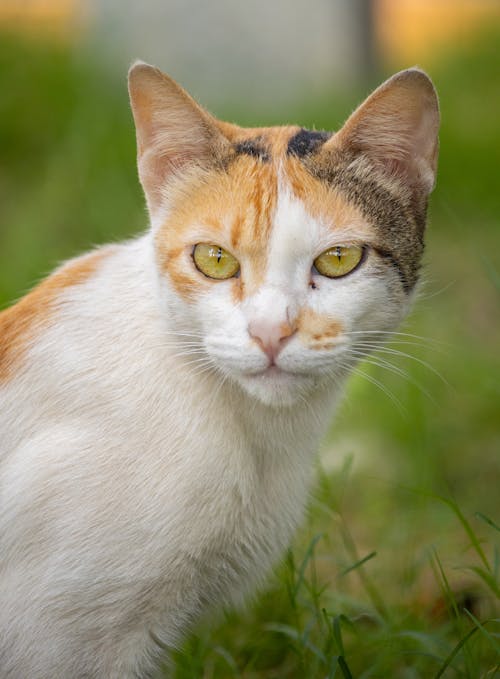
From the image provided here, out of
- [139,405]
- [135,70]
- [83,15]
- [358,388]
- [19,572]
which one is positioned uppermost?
[83,15]

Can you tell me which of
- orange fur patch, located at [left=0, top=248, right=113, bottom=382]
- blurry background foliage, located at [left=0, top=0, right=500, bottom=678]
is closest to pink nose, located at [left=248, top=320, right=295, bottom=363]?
blurry background foliage, located at [left=0, top=0, right=500, bottom=678]

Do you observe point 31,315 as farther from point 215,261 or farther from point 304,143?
point 304,143

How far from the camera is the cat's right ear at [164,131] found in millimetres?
2105

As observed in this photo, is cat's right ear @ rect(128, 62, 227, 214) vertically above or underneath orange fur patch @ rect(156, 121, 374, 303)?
above

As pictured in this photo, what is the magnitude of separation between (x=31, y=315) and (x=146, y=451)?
19.0 inches

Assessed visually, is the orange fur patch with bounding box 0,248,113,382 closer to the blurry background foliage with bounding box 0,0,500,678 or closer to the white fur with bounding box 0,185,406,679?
the white fur with bounding box 0,185,406,679

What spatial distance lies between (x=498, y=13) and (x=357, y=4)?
1627 mm

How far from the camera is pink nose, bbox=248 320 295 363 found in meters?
1.90

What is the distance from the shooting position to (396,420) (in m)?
3.86

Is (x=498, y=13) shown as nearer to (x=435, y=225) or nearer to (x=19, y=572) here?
(x=435, y=225)

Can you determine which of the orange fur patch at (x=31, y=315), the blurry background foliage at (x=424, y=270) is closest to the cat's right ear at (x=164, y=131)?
the orange fur patch at (x=31, y=315)

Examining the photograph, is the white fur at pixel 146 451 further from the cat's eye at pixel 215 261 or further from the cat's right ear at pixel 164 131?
the cat's right ear at pixel 164 131

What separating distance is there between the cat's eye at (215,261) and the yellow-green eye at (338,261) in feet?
0.62

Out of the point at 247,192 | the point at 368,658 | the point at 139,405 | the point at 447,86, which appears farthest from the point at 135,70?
the point at 447,86
